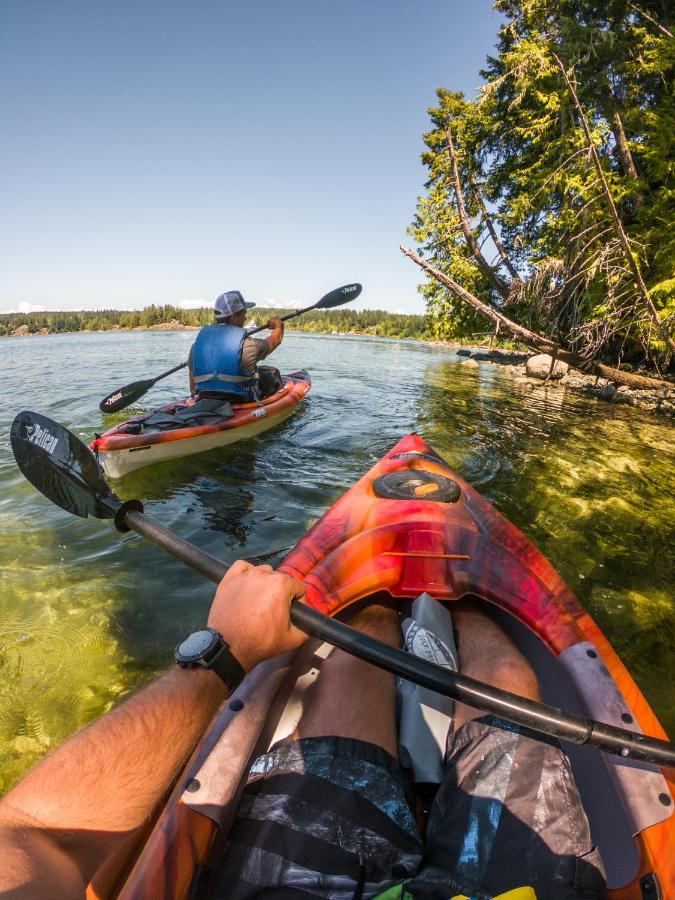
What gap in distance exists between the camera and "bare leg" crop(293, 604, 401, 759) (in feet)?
5.07

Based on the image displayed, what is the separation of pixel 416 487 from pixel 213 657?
198 cm

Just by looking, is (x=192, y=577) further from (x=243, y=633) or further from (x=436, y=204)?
(x=436, y=204)

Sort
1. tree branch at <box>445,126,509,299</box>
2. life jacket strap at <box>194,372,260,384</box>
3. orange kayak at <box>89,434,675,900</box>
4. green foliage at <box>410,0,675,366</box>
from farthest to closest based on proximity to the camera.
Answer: tree branch at <box>445,126,509,299</box>, green foliage at <box>410,0,675,366</box>, life jacket strap at <box>194,372,260,384</box>, orange kayak at <box>89,434,675,900</box>

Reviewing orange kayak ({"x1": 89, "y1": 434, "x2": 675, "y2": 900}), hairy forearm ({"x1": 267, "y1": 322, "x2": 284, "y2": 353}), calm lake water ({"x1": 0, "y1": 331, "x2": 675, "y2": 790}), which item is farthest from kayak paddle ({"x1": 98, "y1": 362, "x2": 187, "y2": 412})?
orange kayak ({"x1": 89, "y1": 434, "x2": 675, "y2": 900})

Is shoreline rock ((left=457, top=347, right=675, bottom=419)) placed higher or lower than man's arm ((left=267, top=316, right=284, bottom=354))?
lower

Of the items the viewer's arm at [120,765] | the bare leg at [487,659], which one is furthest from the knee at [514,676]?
the viewer's arm at [120,765]

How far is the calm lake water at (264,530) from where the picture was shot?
2637mm

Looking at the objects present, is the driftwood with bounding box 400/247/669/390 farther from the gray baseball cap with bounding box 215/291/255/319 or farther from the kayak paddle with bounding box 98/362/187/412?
the kayak paddle with bounding box 98/362/187/412

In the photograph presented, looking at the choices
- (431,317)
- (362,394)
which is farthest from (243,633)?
(431,317)

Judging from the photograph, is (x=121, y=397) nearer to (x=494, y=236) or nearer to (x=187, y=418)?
→ (x=187, y=418)

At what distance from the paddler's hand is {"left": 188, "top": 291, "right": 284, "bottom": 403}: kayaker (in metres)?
5.39

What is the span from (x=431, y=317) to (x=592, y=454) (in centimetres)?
1114

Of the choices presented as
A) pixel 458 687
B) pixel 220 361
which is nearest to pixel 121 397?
pixel 220 361

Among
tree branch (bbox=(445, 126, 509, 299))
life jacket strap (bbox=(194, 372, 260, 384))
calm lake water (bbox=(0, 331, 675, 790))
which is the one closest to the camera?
calm lake water (bbox=(0, 331, 675, 790))
